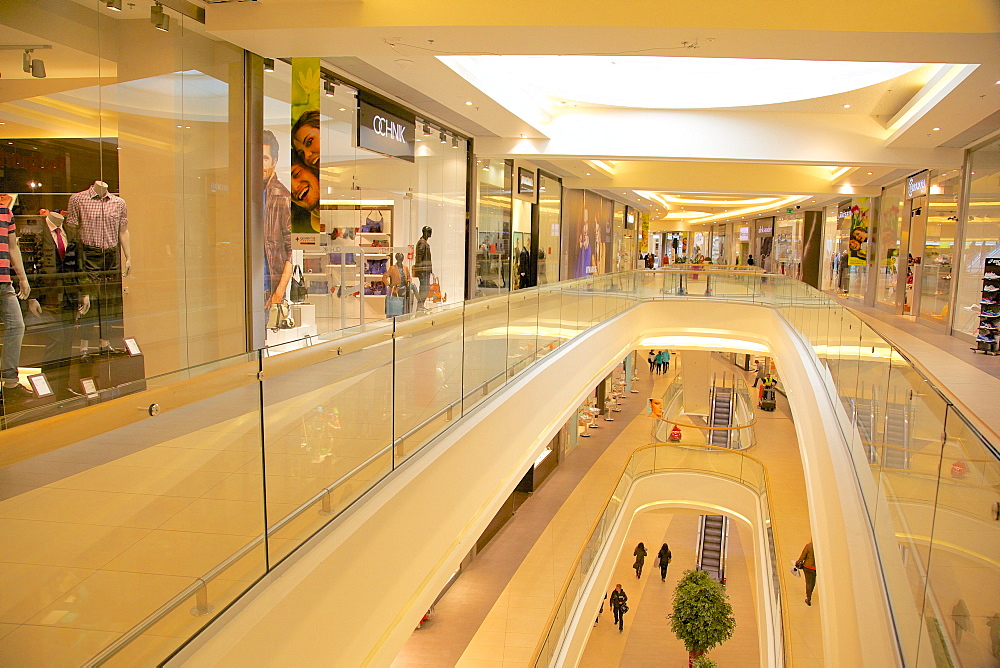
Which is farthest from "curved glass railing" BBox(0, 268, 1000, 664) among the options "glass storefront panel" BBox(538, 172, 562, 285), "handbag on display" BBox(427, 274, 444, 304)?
"glass storefront panel" BBox(538, 172, 562, 285)

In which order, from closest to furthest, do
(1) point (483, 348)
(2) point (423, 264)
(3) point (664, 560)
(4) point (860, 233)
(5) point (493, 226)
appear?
(1) point (483, 348)
(2) point (423, 264)
(5) point (493, 226)
(3) point (664, 560)
(4) point (860, 233)

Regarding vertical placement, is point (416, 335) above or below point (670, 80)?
below

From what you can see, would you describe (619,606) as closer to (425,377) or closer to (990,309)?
(990,309)

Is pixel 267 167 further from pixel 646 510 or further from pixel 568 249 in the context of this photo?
pixel 568 249

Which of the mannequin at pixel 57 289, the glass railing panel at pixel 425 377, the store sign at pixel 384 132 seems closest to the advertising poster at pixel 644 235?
the store sign at pixel 384 132

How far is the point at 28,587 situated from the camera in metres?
1.87

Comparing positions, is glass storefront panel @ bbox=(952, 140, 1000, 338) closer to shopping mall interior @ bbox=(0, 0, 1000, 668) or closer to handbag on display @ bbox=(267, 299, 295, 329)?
shopping mall interior @ bbox=(0, 0, 1000, 668)

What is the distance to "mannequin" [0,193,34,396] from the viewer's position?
464 cm

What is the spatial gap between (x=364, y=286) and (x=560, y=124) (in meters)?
4.85

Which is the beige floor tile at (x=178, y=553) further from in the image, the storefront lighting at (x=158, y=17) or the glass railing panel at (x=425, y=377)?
the storefront lighting at (x=158, y=17)

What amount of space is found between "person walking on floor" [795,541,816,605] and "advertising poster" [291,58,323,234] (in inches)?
415

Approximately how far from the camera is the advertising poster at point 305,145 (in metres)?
7.28

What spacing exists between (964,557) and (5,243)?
534 centimetres

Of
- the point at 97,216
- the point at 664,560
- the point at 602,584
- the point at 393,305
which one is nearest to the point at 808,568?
the point at 602,584
